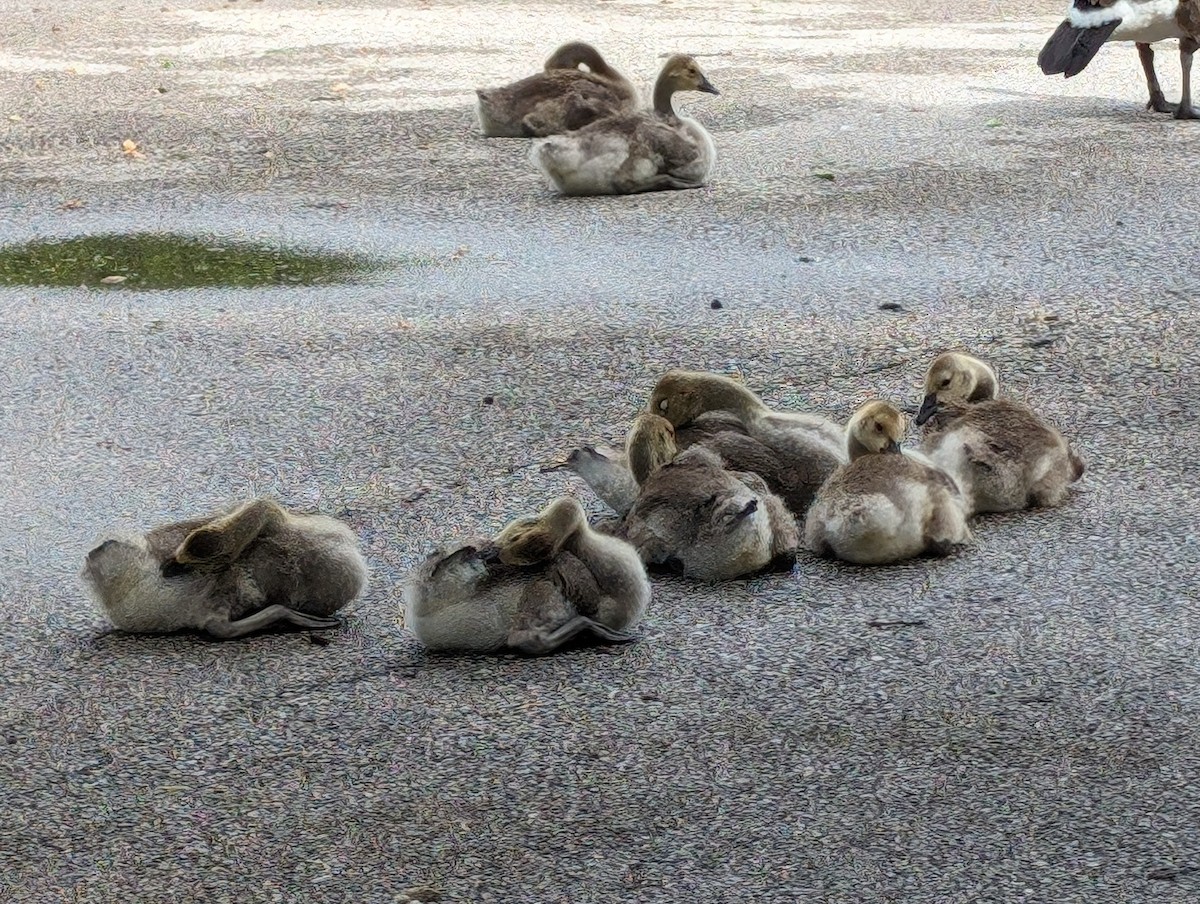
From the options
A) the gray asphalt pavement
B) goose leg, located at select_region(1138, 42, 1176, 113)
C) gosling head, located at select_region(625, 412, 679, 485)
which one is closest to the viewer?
the gray asphalt pavement

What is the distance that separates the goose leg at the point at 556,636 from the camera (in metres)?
4.03

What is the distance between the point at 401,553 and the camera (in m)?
4.82

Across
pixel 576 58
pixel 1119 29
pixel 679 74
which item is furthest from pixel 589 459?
pixel 1119 29

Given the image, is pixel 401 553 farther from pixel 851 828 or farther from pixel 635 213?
pixel 635 213

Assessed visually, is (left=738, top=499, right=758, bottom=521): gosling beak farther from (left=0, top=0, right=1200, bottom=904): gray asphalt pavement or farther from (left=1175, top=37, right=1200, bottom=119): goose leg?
(left=1175, top=37, right=1200, bottom=119): goose leg

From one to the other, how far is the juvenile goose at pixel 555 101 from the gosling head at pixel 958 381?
5.40m

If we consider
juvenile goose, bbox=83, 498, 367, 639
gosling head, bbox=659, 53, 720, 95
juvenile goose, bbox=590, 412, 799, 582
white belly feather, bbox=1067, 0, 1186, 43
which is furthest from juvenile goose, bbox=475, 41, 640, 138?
juvenile goose, bbox=83, 498, 367, 639

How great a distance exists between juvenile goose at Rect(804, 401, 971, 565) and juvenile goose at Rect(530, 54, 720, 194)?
15.1 feet

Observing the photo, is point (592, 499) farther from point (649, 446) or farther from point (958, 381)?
point (958, 381)

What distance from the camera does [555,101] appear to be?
417 inches

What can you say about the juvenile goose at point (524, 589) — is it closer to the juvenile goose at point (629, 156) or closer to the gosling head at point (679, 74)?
the juvenile goose at point (629, 156)

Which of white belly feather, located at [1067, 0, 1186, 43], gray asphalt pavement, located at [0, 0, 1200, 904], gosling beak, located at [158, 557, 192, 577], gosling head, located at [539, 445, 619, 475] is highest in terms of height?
white belly feather, located at [1067, 0, 1186, 43]

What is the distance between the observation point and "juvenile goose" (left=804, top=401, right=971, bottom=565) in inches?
178

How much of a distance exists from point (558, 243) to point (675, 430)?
3469mm
